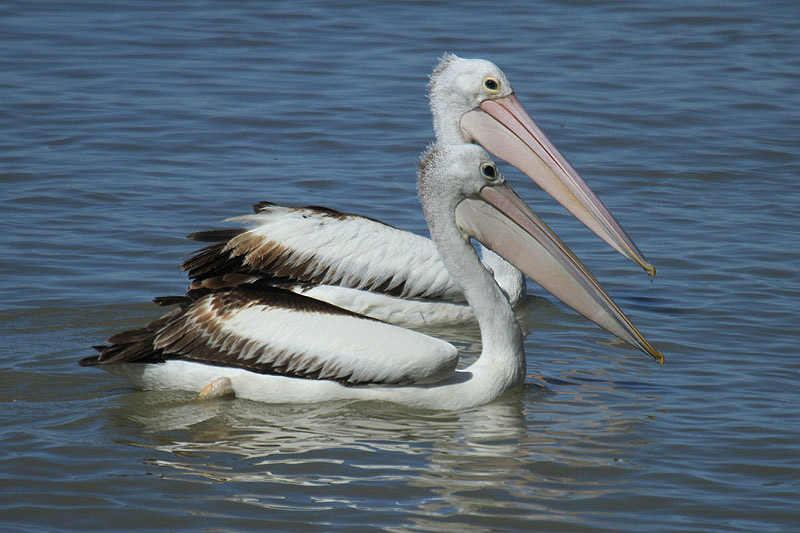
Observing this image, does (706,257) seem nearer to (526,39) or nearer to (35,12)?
(526,39)

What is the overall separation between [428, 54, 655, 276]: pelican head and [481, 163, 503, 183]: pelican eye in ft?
3.60

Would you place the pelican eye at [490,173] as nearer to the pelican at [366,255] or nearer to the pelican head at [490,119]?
the pelican at [366,255]

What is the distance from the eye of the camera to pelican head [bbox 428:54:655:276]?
6.14 m

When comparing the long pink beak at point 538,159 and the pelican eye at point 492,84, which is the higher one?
the pelican eye at point 492,84

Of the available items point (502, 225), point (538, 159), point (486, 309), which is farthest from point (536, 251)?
point (538, 159)

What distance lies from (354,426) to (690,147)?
5153 millimetres

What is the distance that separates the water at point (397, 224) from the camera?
4125 millimetres

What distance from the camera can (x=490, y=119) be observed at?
21.3ft

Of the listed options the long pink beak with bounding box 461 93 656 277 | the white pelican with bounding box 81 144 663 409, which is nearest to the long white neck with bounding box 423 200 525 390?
the white pelican with bounding box 81 144 663 409

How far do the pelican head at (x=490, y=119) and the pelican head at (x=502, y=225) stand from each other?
1.05m

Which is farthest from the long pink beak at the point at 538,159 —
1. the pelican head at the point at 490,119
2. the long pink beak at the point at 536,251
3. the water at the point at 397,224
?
the water at the point at 397,224

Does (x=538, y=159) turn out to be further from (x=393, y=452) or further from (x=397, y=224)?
(x=393, y=452)

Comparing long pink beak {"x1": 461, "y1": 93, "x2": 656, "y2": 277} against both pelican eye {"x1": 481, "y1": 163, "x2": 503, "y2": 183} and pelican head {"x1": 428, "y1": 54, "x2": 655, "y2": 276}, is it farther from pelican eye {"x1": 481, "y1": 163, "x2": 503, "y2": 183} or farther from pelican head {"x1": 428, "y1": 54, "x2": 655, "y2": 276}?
pelican eye {"x1": 481, "y1": 163, "x2": 503, "y2": 183}

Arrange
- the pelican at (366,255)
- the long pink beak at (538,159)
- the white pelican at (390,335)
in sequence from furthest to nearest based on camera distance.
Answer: the pelican at (366,255) < the long pink beak at (538,159) < the white pelican at (390,335)
